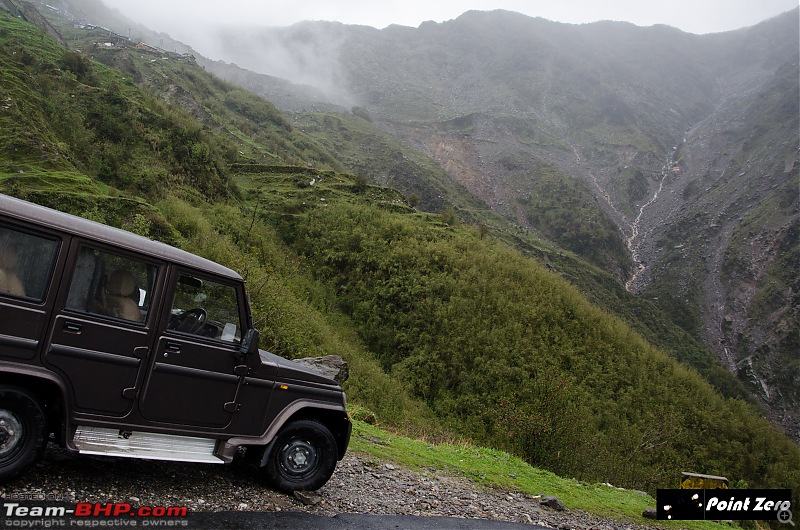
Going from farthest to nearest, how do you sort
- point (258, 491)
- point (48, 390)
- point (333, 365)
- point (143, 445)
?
point (333, 365) < point (258, 491) < point (143, 445) < point (48, 390)

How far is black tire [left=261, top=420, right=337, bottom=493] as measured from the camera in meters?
5.98

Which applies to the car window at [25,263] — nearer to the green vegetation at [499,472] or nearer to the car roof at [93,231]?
the car roof at [93,231]

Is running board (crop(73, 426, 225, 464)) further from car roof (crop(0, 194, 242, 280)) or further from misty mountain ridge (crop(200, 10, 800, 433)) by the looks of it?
misty mountain ridge (crop(200, 10, 800, 433))

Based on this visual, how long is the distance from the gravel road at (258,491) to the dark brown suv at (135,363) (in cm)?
35

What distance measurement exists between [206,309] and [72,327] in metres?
1.32

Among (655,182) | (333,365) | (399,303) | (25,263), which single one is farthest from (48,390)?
(655,182)

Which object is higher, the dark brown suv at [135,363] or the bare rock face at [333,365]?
the dark brown suv at [135,363]

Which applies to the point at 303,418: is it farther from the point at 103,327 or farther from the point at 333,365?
the point at 333,365

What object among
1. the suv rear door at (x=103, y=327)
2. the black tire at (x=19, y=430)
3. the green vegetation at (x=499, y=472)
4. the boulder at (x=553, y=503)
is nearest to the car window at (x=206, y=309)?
the suv rear door at (x=103, y=327)

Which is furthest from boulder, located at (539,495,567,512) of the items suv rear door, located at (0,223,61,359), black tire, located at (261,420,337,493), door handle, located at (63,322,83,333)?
suv rear door, located at (0,223,61,359)

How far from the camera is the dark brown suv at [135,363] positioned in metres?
4.42

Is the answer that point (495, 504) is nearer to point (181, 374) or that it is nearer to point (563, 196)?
point (181, 374)

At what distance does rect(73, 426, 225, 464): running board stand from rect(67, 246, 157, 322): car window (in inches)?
47.5

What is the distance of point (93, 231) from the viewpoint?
480cm
